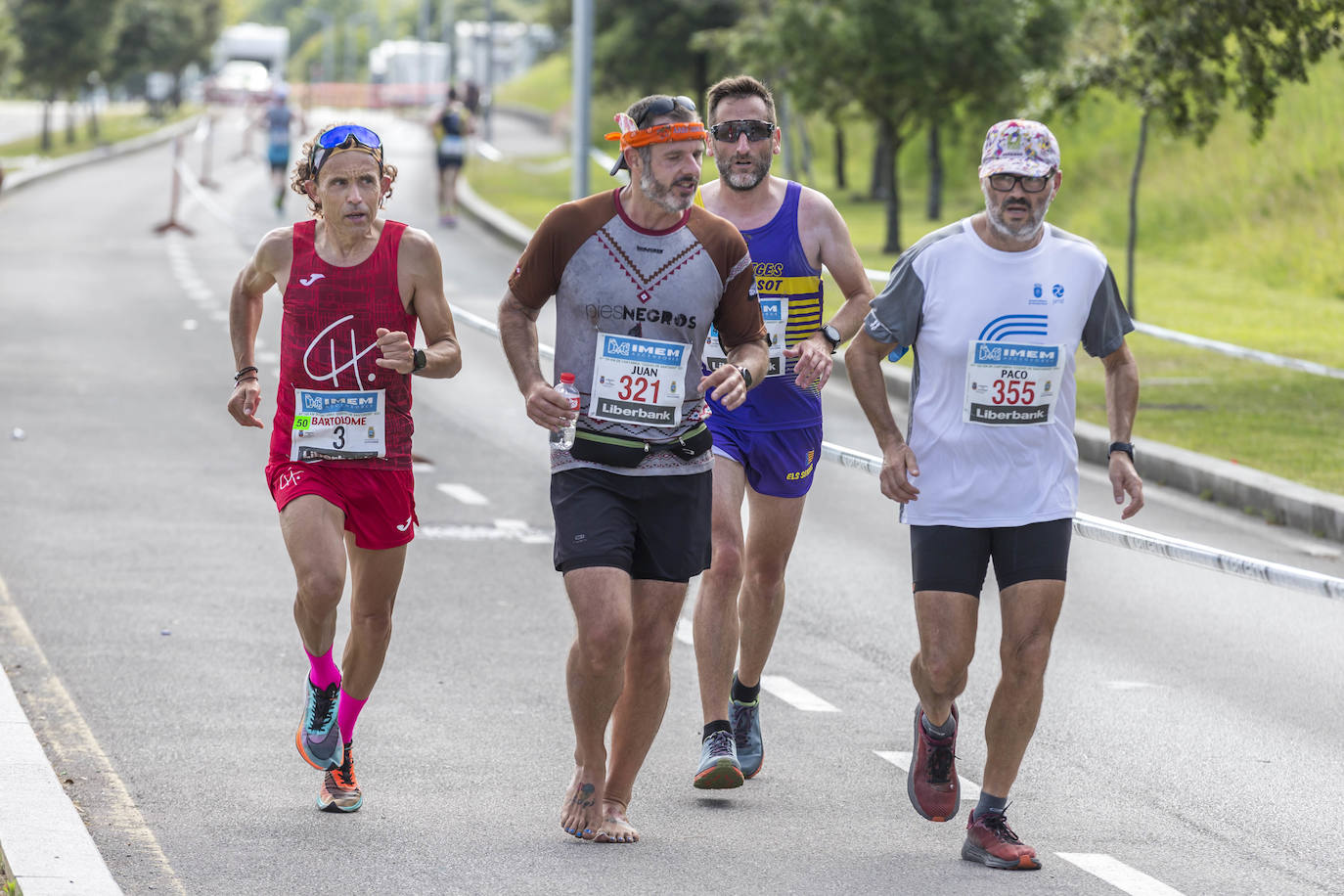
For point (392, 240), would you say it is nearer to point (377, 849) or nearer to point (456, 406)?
point (377, 849)

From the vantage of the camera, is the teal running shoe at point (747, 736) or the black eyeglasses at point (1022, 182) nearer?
the black eyeglasses at point (1022, 182)

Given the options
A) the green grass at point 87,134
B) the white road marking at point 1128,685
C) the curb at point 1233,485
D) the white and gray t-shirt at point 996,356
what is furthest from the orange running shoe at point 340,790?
the green grass at point 87,134

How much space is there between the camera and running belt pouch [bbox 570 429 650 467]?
5.72 meters

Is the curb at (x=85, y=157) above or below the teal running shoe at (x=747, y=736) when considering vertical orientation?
below

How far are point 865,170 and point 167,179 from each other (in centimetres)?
1508

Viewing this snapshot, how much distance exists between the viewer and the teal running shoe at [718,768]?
20.9 feet

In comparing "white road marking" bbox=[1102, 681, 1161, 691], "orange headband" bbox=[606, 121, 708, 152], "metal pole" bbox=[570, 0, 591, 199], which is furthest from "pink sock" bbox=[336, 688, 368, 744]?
"metal pole" bbox=[570, 0, 591, 199]

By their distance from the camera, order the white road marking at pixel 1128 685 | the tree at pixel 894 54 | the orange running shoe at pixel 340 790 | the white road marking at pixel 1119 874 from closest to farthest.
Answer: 1. the white road marking at pixel 1119 874
2. the orange running shoe at pixel 340 790
3. the white road marking at pixel 1128 685
4. the tree at pixel 894 54

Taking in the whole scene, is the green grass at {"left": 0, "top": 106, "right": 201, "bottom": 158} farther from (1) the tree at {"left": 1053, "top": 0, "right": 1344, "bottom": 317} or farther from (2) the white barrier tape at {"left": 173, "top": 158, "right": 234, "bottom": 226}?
(1) the tree at {"left": 1053, "top": 0, "right": 1344, "bottom": 317}

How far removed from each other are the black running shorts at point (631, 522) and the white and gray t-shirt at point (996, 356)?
0.64 m

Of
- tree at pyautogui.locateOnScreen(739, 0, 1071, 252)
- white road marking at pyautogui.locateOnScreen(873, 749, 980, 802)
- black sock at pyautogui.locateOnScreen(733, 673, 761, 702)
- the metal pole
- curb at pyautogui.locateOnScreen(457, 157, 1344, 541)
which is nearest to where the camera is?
white road marking at pyautogui.locateOnScreen(873, 749, 980, 802)

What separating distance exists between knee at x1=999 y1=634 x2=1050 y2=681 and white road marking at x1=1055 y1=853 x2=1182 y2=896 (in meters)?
0.51

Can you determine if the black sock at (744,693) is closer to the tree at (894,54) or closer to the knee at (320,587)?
the knee at (320,587)

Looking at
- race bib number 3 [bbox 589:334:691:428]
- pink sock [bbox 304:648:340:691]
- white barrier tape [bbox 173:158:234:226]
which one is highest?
race bib number 3 [bbox 589:334:691:428]
